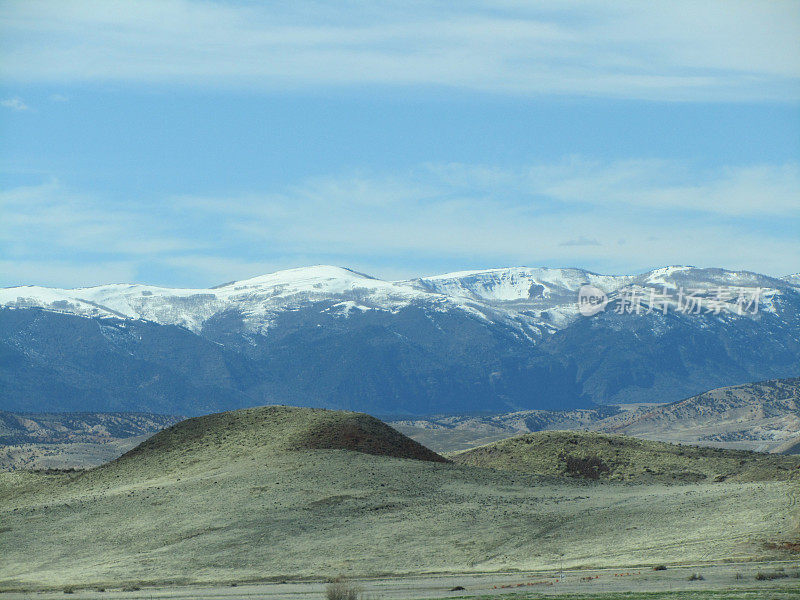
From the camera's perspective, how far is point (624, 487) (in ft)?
273

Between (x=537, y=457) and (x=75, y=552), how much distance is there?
205 feet

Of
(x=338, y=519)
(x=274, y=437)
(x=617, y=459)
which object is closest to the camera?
(x=338, y=519)

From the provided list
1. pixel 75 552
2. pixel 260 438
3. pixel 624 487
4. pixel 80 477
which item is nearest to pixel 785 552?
pixel 624 487

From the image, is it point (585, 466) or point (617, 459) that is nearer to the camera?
point (585, 466)

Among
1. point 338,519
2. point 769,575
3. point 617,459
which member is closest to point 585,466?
point 617,459

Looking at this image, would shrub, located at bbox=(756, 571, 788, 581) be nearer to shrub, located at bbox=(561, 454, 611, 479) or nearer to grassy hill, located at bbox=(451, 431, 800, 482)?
grassy hill, located at bbox=(451, 431, 800, 482)

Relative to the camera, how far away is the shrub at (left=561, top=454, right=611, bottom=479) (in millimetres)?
112375

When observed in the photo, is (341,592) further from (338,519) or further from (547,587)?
(338,519)

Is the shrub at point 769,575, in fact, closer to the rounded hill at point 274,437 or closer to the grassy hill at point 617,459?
the rounded hill at point 274,437

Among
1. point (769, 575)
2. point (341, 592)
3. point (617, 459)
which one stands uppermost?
point (341, 592)

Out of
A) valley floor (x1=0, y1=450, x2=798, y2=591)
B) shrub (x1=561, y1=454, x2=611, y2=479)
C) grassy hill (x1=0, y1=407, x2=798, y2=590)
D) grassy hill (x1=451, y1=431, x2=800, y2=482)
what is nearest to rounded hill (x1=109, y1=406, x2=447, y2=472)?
grassy hill (x1=0, y1=407, x2=798, y2=590)

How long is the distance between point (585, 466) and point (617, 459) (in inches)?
179

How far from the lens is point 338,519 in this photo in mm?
70125

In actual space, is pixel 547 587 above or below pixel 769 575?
below
